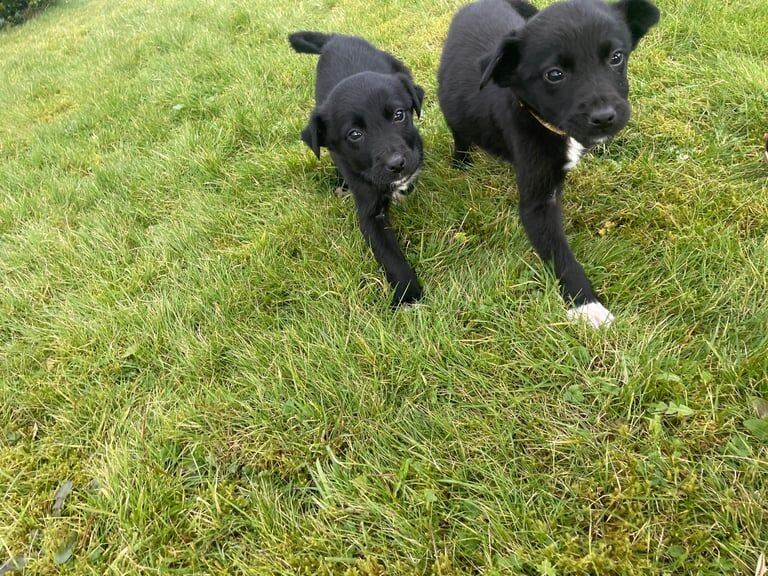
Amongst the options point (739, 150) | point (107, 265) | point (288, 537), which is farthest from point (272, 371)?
point (739, 150)

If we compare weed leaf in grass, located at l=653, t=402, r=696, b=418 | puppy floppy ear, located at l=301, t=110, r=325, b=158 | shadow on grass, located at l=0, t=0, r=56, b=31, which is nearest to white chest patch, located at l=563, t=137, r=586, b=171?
weed leaf in grass, located at l=653, t=402, r=696, b=418

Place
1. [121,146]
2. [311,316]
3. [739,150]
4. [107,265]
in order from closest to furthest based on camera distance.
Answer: [311,316]
[739,150]
[107,265]
[121,146]

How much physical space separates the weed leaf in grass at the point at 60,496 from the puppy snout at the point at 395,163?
6.26ft

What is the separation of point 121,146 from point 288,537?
382 cm

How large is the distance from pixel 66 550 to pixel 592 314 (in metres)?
2.14

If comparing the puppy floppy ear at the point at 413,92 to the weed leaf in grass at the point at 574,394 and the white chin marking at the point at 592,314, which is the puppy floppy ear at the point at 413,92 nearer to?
the white chin marking at the point at 592,314

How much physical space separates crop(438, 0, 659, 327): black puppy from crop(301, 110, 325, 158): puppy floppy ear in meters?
0.85

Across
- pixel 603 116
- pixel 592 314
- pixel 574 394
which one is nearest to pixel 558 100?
pixel 603 116

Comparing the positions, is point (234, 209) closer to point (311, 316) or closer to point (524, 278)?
point (311, 316)

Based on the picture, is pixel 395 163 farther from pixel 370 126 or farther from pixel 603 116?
pixel 603 116

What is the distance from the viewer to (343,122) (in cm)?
258

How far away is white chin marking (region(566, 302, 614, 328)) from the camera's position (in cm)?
192

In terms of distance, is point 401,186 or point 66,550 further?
point 401,186

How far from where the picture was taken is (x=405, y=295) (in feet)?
7.65
